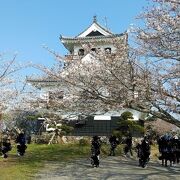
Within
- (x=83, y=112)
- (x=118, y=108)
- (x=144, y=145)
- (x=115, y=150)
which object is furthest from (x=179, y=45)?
(x=115, y=150)

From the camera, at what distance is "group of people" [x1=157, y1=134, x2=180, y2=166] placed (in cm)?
2016

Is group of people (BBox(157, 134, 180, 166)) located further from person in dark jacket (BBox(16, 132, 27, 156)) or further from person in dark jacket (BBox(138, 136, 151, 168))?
person in dark jacket (BBox(16, 132, 27, 156))

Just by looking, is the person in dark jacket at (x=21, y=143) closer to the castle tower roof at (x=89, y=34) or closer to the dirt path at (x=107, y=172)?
the dirt path at (x=107, y=172)

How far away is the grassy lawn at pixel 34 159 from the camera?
16.0 m

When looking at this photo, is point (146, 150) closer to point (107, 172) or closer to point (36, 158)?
point (107, 172)

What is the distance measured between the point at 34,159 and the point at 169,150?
6.80 metres

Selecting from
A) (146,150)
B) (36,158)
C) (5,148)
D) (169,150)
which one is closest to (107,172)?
(146,150)

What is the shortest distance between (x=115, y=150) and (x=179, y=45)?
503 inches

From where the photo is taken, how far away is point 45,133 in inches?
1151

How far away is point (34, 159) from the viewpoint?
65.5ft

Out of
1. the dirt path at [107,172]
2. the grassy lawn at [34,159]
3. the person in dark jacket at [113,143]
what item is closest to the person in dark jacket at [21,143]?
the grassy lawn at [34,159]

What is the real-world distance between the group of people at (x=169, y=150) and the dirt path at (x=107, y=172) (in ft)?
1.76

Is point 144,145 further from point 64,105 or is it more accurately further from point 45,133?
point 45,133

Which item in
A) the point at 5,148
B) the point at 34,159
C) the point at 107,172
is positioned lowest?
the point at 107,172
